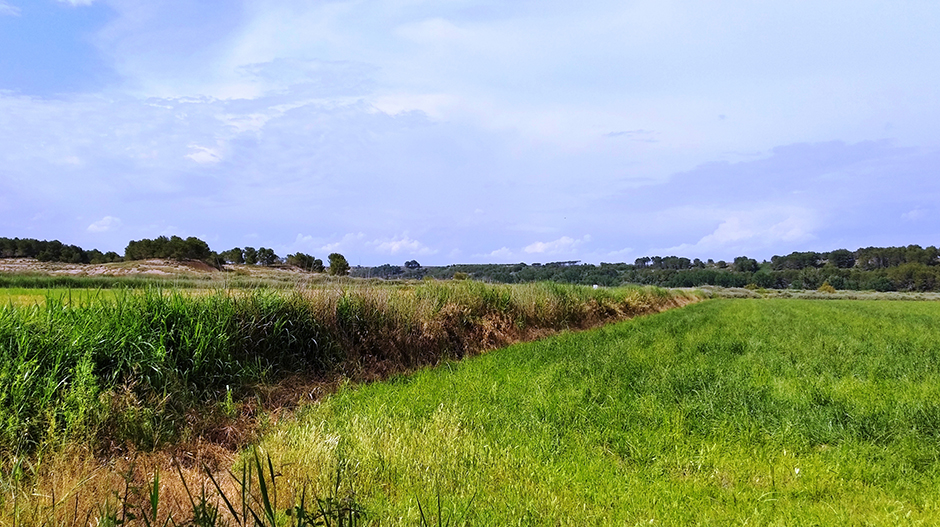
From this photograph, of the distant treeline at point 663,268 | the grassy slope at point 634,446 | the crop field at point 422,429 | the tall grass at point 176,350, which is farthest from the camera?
the distant treeline at point 663,268

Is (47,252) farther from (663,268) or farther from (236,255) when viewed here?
(663,268)

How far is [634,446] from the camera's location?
4.22 m

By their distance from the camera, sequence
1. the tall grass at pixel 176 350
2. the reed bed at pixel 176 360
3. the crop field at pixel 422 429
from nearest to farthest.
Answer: the crop field at pixel 422 429 < the reed bed at pixel 176 360 < the tall grass at pixel 176 350

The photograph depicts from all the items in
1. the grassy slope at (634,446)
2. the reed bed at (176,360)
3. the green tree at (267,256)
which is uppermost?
the green tree at (267,256)

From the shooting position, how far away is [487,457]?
12.8 ft

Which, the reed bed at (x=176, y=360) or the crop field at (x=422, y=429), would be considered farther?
the reed bed at (x=176, y=360)

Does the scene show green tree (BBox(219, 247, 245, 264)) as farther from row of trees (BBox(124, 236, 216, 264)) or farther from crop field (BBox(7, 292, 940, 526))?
crop field (BBox(7, 292, 940, 526))

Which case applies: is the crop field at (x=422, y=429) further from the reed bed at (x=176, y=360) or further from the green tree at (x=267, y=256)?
the green tree at (x=267, y=256)

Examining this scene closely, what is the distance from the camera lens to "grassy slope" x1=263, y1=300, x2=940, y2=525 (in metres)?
3.25

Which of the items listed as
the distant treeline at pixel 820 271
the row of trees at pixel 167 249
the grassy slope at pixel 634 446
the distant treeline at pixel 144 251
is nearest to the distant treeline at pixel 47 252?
the distant treeline at pixel 144 251

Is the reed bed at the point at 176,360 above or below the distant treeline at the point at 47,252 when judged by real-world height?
below

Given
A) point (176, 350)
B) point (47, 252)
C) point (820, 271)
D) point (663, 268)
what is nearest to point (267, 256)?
point (47, 252)

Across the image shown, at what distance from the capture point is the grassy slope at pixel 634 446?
3.25m

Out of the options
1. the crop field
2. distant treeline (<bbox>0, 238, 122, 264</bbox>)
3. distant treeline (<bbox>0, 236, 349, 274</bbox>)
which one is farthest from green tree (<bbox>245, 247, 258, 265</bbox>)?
the crop field
